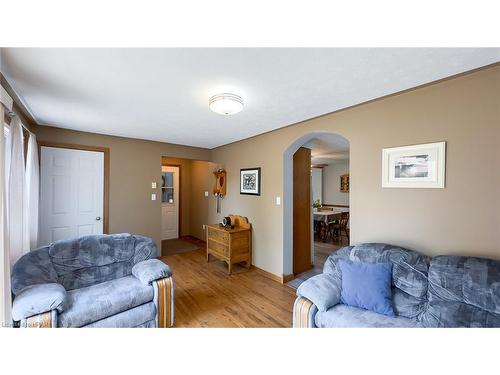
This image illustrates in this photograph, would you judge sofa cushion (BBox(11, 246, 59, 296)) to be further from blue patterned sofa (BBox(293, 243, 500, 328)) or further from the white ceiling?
blue patterned sofa (BBox(293, 243, 500, 328))

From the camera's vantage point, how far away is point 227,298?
104 inches

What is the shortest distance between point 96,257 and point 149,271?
60cm

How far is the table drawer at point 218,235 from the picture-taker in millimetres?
3514

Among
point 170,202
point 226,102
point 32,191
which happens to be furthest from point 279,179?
point 170,202

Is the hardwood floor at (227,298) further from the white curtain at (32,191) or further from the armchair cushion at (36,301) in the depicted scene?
the white curtain at (32,191)

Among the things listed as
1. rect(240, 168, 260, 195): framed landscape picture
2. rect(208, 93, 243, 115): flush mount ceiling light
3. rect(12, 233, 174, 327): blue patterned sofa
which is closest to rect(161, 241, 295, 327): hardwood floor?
rect(12, 233, 174, 327): blue patterned sofa

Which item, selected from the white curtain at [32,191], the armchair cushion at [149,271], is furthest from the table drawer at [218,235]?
the white curtain at [32,191]

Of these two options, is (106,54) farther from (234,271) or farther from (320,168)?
(320,168)

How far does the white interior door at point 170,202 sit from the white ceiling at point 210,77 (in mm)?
2992

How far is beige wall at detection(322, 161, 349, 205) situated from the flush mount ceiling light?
589 cm
